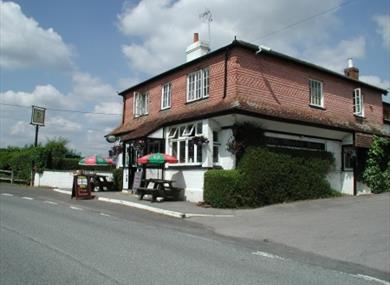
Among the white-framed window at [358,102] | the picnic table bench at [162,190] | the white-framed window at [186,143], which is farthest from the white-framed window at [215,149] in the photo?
the white-framed window at [358,102]

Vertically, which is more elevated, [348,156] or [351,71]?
[351,71]

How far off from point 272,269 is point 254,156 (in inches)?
385

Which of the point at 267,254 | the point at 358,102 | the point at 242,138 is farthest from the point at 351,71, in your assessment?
the point at 267,254

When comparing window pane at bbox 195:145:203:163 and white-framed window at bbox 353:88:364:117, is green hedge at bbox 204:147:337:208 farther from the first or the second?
white-framed window at bbox 353:88:364:117

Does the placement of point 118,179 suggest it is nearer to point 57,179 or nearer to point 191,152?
point 57,179

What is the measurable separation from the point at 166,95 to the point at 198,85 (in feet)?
9.70

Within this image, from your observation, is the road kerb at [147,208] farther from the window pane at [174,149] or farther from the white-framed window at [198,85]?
the white-framed window at [198,85]

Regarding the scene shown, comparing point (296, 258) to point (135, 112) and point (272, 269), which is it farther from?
point (135, 112)

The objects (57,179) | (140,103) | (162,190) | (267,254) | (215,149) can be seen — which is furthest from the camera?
(57,179)

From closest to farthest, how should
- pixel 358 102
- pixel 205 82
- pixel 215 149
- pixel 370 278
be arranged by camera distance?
pixel 370 278
pixel 215 149
pixel 205 82
pixel 358 102

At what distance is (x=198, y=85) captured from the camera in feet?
64.7

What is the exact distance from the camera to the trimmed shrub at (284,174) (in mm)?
16375

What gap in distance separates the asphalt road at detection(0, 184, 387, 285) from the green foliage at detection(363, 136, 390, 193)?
1374cm

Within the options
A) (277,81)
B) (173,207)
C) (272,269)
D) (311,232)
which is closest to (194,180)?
(173,207)
